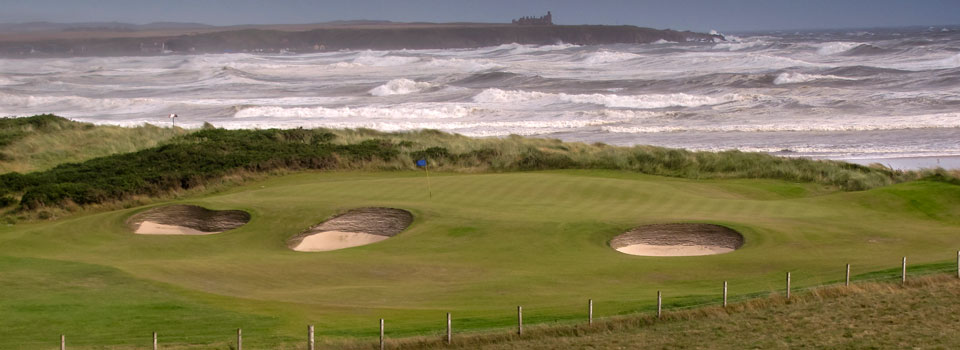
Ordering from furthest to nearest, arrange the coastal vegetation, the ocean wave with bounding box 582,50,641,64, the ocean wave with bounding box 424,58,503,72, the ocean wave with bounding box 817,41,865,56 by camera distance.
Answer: the ocean wave with bounding box 582,50,641,64 → the ocean wave with bounding box 817,41,865,56 → the ocean wave with bounding box 424,58,503,72 → the coastal vegetation

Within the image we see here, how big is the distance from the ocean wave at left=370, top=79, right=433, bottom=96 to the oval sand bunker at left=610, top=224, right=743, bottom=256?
62.1 metres

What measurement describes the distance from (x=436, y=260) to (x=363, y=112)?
49391mm

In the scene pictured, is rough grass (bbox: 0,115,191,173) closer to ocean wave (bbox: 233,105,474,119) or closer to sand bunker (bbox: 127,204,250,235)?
sand bunker (bbox: 127,204,250,235)

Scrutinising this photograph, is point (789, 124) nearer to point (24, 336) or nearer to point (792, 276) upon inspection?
point (792, 276)

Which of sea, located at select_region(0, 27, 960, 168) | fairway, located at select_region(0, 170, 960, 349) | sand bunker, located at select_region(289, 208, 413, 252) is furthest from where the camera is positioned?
sea, located at select_region(0, 27, 960, 168)

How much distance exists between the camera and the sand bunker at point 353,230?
22875mm

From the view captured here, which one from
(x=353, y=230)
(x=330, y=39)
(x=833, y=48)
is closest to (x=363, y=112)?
(x=353, y=230)

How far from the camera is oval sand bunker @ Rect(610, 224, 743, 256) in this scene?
2091 cm

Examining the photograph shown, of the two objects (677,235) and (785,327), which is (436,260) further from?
(785,327)

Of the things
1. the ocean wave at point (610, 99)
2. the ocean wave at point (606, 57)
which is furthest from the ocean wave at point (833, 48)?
the ocean wave at point (610, 99)

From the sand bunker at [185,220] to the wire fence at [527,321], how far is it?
34.2 feet

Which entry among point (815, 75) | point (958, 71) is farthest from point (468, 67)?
point (958, 71)

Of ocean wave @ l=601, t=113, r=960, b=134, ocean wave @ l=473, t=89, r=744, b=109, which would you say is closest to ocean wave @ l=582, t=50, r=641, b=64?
ocean wave @ l=473, t=89, r=744, b=109

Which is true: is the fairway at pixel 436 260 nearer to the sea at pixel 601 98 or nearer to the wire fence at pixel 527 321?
the wire fence at pixel 527 321
